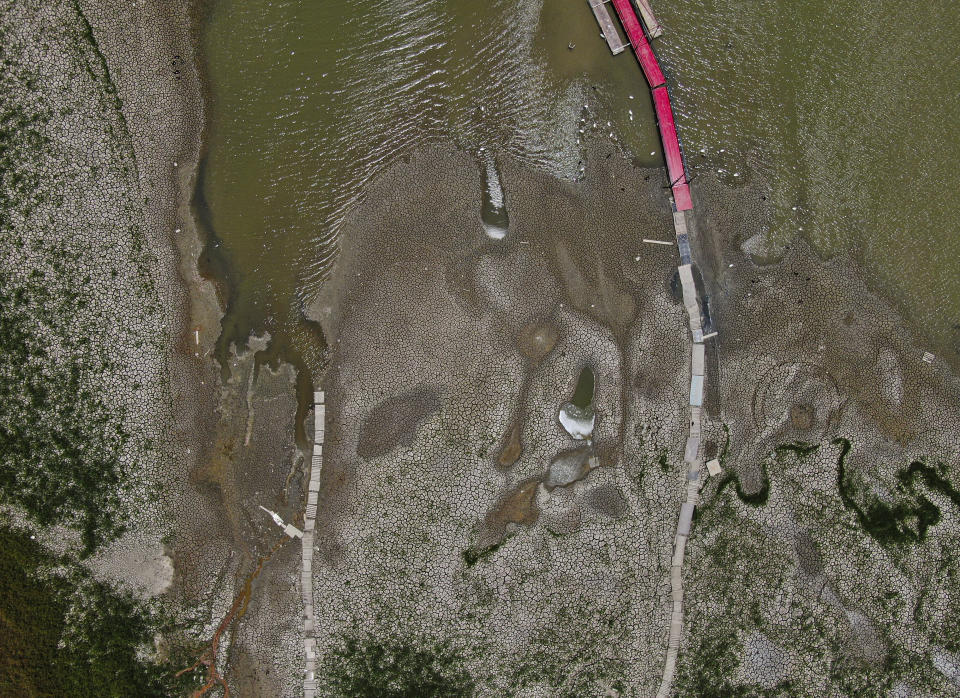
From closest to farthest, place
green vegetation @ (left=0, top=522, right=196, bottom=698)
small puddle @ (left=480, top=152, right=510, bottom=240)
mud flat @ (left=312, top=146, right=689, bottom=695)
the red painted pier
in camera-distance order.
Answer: green vegetation @ (left=0, top=522, right=196, bottom=698) < mud flat @ (left=312, top=146, right=689, bottom=695) < the red painted pier < small puddle @ (left=480, top=152, right=510, bottom=240)

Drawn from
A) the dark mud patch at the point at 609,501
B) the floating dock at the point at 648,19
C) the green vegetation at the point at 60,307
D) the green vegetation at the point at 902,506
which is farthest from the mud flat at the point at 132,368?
the green vegetation at the point at 902,506

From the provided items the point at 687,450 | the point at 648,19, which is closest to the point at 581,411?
the point at 687,450

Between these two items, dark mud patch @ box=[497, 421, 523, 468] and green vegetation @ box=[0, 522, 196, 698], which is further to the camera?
dark mud patch @ box=[497, 421, 523, 468]

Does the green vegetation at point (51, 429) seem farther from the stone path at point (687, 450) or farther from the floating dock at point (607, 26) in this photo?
the floating dock at point (607, 26)

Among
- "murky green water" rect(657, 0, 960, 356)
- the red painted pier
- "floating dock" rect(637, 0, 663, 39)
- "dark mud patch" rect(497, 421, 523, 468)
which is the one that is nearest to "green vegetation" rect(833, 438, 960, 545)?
"murky green water" rect(657, 0, 960, 356)

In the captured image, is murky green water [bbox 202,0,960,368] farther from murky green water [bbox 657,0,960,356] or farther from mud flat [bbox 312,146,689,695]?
mud flat [bbox 312,146,689,695]

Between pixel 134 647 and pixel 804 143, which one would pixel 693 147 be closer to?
pixel 804 143

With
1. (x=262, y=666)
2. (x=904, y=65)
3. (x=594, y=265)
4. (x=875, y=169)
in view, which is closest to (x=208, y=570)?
(x=262, y=666)
